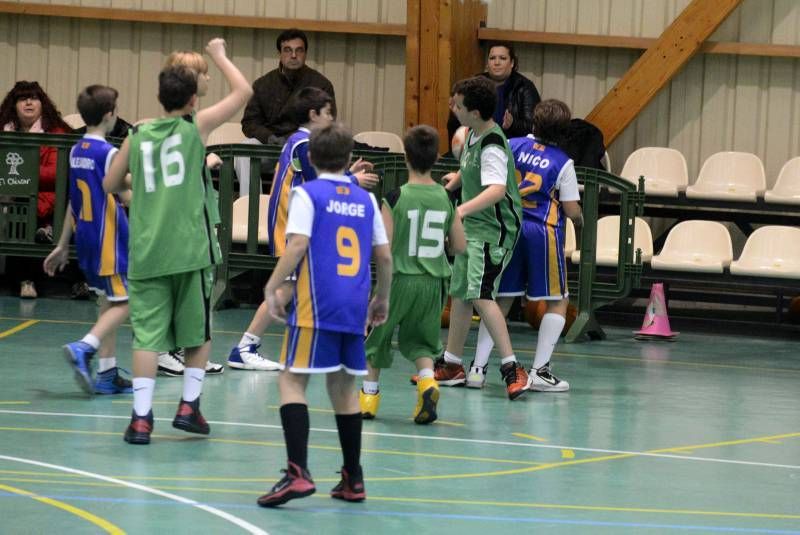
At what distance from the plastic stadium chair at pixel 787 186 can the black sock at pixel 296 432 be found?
8353 mm

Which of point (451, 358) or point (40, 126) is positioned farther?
point (40, 126)

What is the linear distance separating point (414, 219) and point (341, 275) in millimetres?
1812

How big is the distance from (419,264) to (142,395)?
1.57m

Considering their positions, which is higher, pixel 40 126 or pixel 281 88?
pixel 281 88

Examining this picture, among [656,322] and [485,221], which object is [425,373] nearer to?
[485,221]

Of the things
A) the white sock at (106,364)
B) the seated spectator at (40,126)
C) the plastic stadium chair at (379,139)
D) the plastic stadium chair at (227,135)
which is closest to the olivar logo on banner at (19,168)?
the seated spectator at (40,126)

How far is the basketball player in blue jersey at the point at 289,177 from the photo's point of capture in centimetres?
799

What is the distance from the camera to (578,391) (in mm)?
9320

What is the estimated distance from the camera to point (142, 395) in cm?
694

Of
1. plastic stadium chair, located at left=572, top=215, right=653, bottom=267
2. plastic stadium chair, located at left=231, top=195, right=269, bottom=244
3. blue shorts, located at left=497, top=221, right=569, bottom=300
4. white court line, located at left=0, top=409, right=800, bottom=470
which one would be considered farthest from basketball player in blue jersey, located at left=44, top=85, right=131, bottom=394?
plastic stadium chair, located at left=572, top=215, right=653, bottom=267

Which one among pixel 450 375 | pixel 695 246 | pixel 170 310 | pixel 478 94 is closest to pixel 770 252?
pixel 695 246

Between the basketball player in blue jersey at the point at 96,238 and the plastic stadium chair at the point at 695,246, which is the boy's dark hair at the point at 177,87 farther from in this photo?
the plastic stadium chair at the point at 695,246

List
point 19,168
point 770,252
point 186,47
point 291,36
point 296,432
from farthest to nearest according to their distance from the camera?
point 186,47
point 291,36
point 770,252
point 19,168
point 296,432

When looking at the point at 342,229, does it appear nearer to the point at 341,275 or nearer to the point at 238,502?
the point at 341,275
